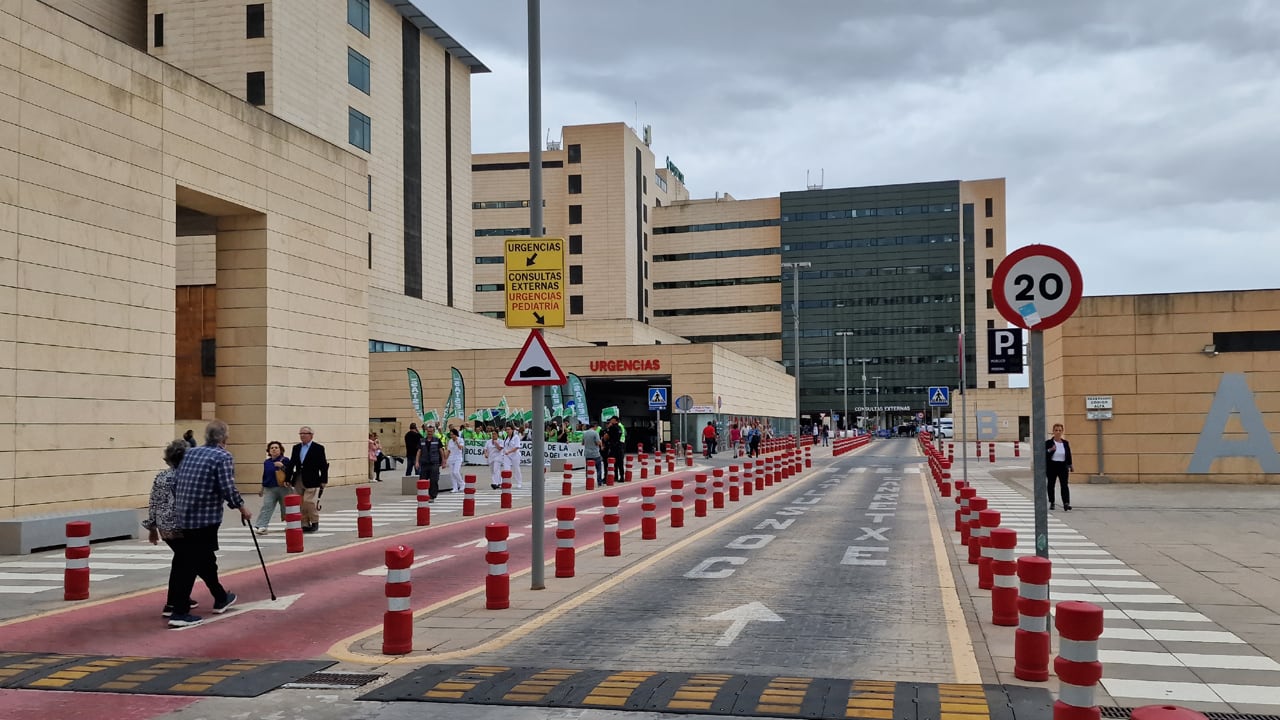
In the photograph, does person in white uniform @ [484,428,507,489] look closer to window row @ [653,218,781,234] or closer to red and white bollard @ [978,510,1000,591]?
red and white bollard @ [978,510,1000,591]

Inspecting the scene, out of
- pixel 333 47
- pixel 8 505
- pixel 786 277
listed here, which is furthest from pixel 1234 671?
pixel 786 277

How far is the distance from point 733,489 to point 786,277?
101404 millimetres

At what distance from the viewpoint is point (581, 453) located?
43844 mm

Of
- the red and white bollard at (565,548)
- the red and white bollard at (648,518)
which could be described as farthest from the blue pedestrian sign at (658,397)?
the red and white bollard at (565,548)

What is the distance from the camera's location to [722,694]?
7.27 metres

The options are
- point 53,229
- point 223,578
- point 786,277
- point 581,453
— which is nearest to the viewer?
point 223,578

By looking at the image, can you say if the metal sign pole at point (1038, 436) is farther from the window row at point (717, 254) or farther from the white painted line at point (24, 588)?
the window row at point (717, 254)

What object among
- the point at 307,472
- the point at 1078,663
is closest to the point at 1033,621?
the point at 1078,663

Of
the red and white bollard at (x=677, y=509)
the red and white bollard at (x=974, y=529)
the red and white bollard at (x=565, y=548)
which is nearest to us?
the red and white bollard at (x=565, y=548)

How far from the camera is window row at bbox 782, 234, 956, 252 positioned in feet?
412

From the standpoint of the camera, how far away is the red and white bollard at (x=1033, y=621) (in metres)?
7.34

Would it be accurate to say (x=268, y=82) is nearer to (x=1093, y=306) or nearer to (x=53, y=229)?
(x=53, y=229)

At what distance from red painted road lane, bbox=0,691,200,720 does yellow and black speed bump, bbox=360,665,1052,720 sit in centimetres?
133

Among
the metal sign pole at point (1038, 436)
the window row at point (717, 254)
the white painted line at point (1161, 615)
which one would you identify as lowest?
the white painted line at point (1161, 615)
